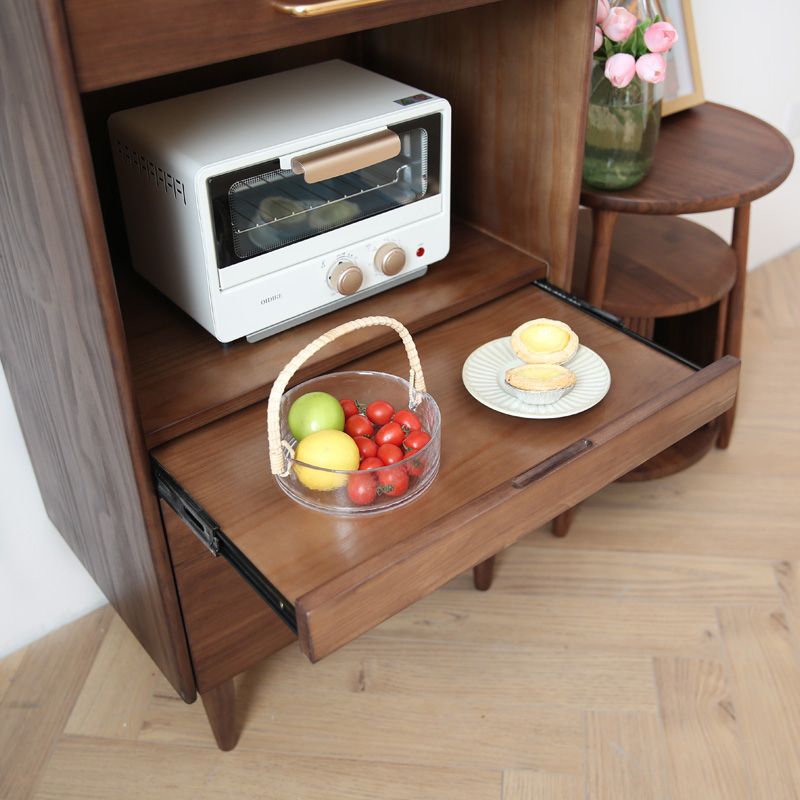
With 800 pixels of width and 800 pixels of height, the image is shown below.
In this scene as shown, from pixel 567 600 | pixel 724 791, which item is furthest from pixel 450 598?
pixel 724 791

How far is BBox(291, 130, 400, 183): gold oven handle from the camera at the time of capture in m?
1.07

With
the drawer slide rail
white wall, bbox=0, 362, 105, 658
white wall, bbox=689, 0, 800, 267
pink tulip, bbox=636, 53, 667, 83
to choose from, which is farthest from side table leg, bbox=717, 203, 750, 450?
white wall, bbox=0, 362, 105, 658

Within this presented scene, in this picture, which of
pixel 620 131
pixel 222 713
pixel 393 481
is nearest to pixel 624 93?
pixel 620 131

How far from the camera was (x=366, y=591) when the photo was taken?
85 cm

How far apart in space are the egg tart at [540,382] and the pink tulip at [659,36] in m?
0.58

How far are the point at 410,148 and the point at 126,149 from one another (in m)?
0.33

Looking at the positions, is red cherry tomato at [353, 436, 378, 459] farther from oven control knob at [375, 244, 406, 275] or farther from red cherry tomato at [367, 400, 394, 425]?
oven control knob at [375, 244, 406, 275]

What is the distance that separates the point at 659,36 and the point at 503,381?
602 mm

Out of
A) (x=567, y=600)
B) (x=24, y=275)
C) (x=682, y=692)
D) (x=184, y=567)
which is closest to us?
(x=24, y=275)

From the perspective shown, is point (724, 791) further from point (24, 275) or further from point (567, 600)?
point (24, 275)

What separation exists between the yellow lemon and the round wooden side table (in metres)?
0.73

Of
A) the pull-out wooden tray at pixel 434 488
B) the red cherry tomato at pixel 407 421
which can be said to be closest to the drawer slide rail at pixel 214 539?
the pull-out wooden tray at pixel 434 488

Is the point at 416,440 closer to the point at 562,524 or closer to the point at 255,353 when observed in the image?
the point at 255,353

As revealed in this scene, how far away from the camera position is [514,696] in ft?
4.99
